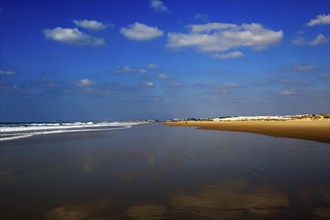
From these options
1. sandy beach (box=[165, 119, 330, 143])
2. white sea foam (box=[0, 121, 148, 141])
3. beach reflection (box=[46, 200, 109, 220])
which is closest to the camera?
beach reflection (box=[46, 200, 109, 220])

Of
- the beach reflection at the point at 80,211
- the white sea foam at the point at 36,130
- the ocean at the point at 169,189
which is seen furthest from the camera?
the white sea foam at the point at 36,130

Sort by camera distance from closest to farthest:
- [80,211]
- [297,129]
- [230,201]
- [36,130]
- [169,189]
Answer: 1. [80,211]
2. [230,201]
3. [169,189]
4. [297,129]
5. [36,130]

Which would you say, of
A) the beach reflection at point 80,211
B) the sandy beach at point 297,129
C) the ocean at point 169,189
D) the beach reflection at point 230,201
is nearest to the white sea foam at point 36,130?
the ocean at point 169,189

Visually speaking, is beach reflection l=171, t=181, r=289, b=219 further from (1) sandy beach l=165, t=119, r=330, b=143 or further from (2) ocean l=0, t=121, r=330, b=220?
(1) sandy beach l=165, t=119, r=330, b=143

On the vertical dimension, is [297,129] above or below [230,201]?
above

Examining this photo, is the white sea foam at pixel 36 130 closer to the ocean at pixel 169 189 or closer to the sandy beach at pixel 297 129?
the ocean at pixel 169 189

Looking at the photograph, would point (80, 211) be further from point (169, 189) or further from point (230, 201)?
point (230, 201)

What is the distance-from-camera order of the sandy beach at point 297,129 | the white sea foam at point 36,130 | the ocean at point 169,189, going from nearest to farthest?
the ocean at point 169,189
the sandy beach at point 297,129
the white sea foam at point 36,130

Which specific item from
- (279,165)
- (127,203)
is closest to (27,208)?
(127,203)

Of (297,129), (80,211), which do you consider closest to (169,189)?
(80,211)

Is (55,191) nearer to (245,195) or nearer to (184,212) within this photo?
(184,212)

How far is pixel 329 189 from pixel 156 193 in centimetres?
479

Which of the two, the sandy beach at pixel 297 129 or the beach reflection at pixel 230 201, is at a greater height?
the sandy beach at pixel 297 129

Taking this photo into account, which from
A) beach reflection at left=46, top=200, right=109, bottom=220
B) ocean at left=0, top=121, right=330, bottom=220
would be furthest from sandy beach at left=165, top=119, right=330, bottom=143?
beach reflection at left=46, top=200, right=109, bottom=220
